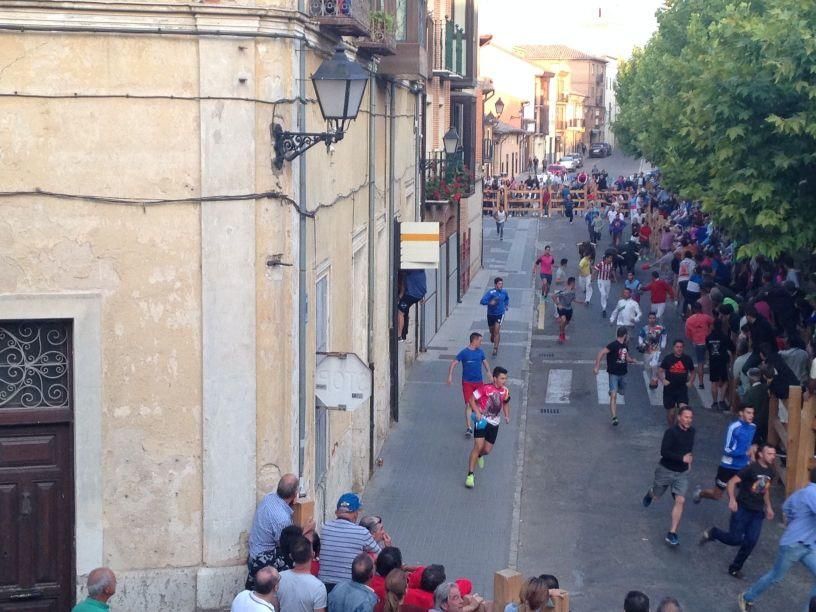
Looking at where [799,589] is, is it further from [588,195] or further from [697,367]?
[588,195]

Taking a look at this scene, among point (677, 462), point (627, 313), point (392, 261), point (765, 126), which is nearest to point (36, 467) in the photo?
point (677, 462)

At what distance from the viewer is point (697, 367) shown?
20125 millimetres

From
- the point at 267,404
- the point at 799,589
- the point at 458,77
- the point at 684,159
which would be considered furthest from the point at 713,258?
the point at 267,404

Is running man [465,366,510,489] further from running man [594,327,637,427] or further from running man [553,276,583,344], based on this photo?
running man [553,276,583,344]

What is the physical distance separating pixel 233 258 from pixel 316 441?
8.67ft

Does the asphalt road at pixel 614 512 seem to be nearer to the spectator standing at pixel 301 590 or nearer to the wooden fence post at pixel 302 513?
the wooden fence post at pixel 302 513

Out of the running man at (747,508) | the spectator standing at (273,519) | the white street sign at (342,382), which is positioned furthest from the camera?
the running man at (747,508)

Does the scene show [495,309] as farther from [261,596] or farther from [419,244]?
[261,596]

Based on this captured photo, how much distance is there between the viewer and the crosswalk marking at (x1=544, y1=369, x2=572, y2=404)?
19.6 m

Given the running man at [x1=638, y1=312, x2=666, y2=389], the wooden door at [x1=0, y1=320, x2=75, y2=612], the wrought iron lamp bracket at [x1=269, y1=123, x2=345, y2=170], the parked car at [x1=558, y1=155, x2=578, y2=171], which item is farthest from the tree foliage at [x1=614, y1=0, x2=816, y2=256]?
the parked car at [x1=558, y1=155, x2=578, y2=171]

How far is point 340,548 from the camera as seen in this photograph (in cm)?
873

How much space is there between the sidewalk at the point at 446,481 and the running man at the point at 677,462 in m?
1.69

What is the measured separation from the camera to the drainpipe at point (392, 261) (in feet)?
52.7

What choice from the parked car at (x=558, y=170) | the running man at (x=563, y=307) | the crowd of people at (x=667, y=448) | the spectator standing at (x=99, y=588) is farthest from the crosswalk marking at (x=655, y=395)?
the parked car at (x=558, y=170)
